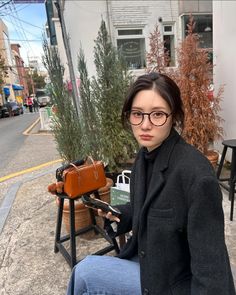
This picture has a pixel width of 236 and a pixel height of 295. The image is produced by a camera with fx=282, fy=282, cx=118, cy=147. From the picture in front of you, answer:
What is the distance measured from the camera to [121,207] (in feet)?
4.96

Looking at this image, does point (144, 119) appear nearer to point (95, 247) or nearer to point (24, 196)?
point (95, 247)

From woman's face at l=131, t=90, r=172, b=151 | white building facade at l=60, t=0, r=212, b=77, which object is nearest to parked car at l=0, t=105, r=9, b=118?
white building facade at l=60, t=0, r=212, b=77

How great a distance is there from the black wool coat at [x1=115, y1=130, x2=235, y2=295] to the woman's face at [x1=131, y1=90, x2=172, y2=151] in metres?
0.04

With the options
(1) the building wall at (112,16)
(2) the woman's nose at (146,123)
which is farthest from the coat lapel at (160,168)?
(1) the building wall at (112,16)

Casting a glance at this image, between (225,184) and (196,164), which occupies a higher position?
(196,164)

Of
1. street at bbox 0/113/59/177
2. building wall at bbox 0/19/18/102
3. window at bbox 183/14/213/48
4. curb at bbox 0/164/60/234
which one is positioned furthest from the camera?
building wall at bbox 0/19/18/102

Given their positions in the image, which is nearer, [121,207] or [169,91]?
[169,91]

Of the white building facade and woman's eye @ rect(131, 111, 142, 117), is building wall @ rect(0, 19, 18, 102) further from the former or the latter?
woman's eye @ rect(131, 111, 142, 117)

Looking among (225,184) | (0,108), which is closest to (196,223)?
(225,184)

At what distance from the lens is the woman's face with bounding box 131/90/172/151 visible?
3.84 feet

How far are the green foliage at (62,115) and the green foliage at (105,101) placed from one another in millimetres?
186

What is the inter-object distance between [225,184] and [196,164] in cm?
282

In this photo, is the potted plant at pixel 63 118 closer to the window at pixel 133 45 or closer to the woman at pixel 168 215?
the woman at pixel 168 215

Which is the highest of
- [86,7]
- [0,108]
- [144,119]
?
[86,7]
